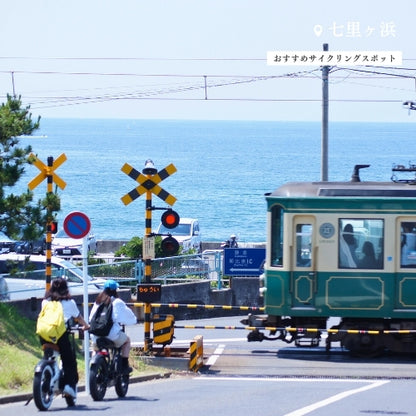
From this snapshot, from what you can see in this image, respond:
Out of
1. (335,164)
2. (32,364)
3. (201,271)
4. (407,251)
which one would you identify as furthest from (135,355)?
(335,164)

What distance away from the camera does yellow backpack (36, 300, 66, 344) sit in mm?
12227

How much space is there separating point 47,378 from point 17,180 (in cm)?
537

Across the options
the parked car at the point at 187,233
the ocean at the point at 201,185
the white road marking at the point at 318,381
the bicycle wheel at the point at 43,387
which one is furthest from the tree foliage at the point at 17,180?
the ocean at the point at 201,185

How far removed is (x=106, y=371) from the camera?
13227 millimetres

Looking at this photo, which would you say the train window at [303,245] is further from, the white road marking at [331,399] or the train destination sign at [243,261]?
the train destination sign at [243,261]

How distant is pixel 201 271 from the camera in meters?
28.2

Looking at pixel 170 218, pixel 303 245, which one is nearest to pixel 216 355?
pixel 303 245

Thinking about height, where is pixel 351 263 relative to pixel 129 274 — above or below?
above

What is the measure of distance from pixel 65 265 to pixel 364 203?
30.6 feet

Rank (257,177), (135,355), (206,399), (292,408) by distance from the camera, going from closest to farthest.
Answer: (292,408), (206,399), (135,355), (257,177)

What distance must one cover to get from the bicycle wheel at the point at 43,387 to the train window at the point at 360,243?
25.9 feet

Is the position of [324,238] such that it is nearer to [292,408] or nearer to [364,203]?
[364,203]

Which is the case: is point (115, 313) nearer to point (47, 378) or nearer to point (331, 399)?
point (47, 378)

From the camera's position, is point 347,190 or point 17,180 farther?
point 347,190
